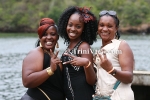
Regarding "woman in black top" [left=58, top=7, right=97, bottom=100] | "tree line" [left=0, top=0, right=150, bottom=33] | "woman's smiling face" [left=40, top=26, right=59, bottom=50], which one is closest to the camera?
"woman in black top" [left=58, top=7, right=97, bottom=100]

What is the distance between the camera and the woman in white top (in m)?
3.39

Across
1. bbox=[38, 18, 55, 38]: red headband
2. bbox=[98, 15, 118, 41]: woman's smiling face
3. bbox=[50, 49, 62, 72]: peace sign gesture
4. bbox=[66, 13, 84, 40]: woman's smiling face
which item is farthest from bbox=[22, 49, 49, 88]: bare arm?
bbox=[98, 15, 118, 41]: woman's smiling face

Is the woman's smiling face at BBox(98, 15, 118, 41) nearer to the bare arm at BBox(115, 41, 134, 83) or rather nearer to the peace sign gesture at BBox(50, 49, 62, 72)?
the bare arm at BBox(115, 41, 134, 83)

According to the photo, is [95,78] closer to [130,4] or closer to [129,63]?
[129,63]

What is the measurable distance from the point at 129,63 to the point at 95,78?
0.40m

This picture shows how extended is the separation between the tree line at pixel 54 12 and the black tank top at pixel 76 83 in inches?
3304

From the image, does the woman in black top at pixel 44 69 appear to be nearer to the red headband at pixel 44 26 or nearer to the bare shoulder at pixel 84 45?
the red headband at pixel 44 26

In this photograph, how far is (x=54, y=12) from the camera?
94.9m

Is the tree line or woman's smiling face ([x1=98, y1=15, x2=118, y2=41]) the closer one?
woman's smiling face ([x1=98, y1=15, x2=118, y2=41])

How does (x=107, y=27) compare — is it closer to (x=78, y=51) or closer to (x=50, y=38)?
(x=78, y=51)

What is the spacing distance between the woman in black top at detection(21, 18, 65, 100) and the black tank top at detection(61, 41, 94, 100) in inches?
4.0

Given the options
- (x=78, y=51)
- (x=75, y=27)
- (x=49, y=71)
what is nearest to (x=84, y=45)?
(x=78, y=51)

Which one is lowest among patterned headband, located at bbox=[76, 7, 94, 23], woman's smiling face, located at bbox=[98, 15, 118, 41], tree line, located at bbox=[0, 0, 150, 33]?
tree line, located at bbox=[0, 0, 150, 33]

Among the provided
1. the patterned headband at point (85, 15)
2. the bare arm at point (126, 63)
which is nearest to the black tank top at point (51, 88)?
the patterned headband at point (85, 15)
